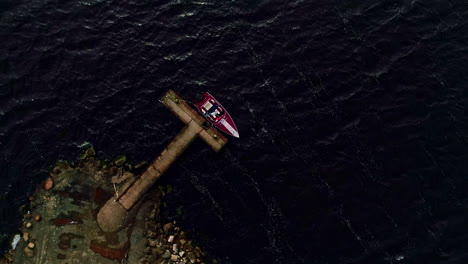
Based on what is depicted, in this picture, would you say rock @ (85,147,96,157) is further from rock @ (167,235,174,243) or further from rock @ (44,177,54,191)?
rock @ (167,235,174,243)

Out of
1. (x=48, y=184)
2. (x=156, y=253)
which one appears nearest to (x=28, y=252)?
(x=48, y=184)

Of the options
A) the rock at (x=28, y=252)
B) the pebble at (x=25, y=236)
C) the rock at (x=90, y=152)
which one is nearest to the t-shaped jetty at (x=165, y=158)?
the rock at (x=90, y=152)

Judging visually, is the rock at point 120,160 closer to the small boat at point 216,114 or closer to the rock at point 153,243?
the rock at point 153,243

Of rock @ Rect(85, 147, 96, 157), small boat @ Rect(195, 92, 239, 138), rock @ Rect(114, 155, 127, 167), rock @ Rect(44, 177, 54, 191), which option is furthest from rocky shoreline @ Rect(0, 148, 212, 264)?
small boat @ Rect(195, 92, 239, 138)

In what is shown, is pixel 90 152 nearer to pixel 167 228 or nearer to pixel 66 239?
pixel 66 239

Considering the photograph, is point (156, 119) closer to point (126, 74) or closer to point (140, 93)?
point (140, 93)

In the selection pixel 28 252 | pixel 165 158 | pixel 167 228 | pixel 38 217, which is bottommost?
pixel 28 252
